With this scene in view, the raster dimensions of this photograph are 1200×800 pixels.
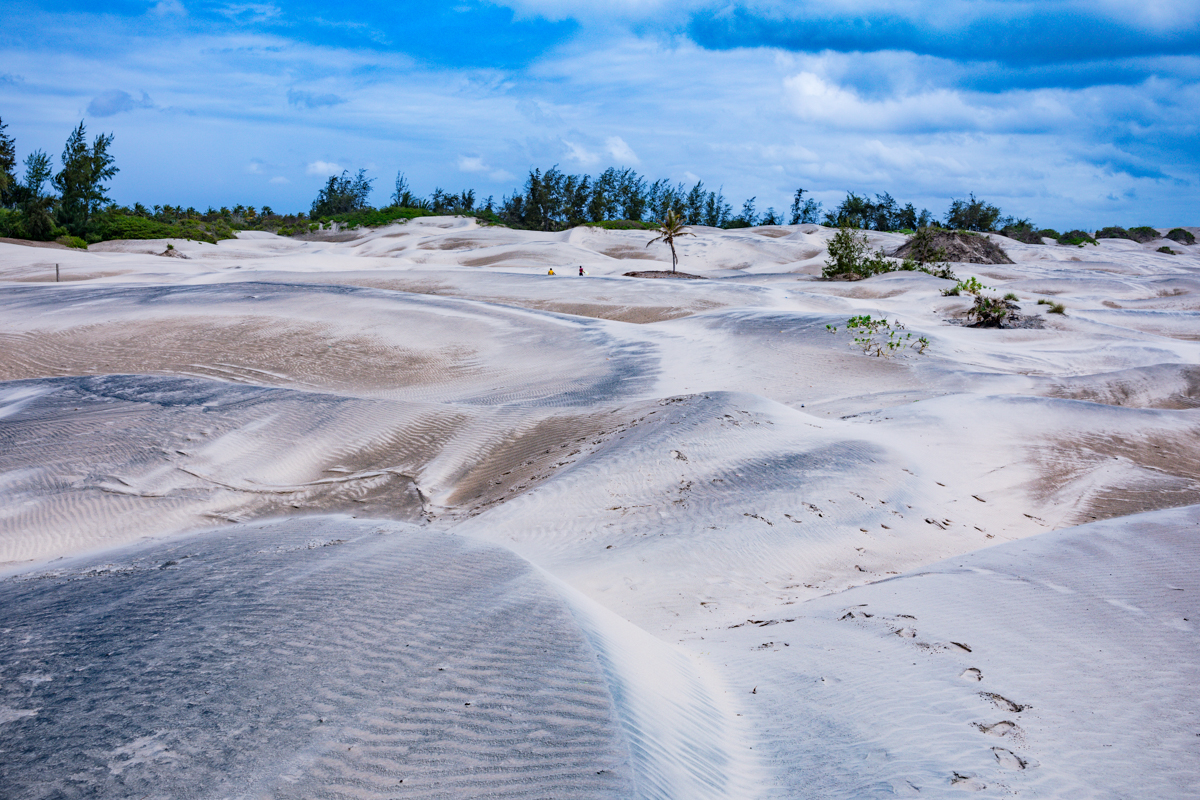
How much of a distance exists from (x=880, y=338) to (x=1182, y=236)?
64.5 metres

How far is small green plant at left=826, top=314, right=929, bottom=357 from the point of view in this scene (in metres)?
14.7

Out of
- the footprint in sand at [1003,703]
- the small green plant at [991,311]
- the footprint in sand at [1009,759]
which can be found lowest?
the footprint in sand at [1003,703]

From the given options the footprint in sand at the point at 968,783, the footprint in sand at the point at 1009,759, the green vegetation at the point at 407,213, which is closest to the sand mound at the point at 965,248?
the green vegetation at the point at 407,213

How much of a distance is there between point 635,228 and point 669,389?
154 ft

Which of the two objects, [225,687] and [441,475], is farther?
[441,475]

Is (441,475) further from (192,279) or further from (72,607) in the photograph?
(192,279)

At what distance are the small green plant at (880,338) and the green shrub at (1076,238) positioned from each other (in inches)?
2161

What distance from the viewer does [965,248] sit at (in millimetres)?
40344

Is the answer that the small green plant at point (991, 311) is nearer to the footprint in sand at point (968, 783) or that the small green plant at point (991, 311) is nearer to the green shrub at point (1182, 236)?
the footprint in sand at point (968, 783)

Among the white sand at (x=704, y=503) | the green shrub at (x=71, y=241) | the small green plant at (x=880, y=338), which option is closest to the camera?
the white sand at (x=704, y=503)

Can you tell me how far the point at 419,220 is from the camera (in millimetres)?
57594

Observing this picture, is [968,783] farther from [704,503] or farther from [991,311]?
[991,311]

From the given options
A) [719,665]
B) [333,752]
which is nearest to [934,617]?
[719,665]

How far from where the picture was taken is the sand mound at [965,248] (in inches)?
1565
